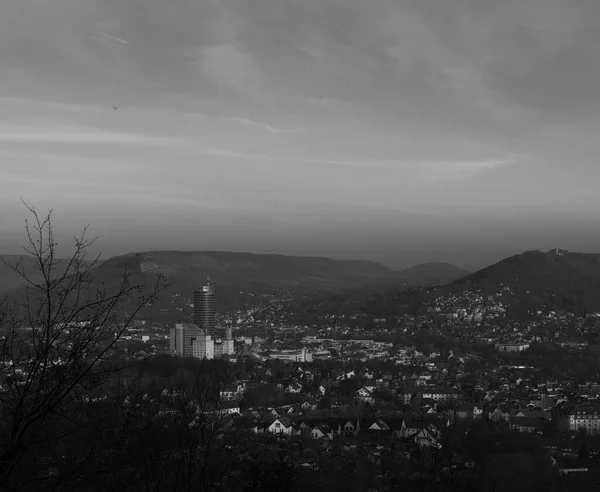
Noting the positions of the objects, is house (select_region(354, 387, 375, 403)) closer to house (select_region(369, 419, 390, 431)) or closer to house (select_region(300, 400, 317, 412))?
house (select_region(300, 400, 317, 412))

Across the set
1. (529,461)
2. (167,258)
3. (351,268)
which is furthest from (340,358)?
(351,268)

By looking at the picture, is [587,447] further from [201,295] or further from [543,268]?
[543,268]

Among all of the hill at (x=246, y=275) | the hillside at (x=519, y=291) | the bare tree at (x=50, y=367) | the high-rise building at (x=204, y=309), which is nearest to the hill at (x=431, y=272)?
the hill at (x=246, y=275)

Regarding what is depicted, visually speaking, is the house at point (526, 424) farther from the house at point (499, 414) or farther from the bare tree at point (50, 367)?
the bare tree at point (50, 367)

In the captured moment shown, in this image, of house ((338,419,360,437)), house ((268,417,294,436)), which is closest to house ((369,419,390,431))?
house ((338,419,360,437))

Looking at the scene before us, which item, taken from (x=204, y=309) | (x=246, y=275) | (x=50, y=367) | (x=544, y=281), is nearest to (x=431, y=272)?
(x=246, y=275)

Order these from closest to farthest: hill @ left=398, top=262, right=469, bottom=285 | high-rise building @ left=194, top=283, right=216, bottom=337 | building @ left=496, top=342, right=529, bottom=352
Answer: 1. building @ left=496, top=342, right=529, bottom=352
2. high-rise building @ left=194, top=283, right=216, bottom=337
3. hill @ left=398, top=262, right=469, bottom=285
